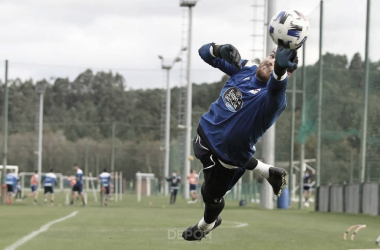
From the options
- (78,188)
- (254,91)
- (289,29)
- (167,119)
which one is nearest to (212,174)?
(254,91)

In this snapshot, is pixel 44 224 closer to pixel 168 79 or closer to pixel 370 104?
pixel 370 104

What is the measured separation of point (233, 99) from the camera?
8.45m

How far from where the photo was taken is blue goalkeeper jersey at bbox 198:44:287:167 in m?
8.30

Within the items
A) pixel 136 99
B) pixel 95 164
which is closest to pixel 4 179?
pixel 95 164

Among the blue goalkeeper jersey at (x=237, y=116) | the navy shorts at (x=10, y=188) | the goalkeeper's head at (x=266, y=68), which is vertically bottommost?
the navy shorts at (x=10, y=188)

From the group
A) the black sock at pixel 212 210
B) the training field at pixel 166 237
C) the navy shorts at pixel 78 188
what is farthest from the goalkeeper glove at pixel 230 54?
the navy shorts at pixel 78 188

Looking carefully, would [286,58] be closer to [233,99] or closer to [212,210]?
[233,99]

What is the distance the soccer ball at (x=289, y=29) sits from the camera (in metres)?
6.97

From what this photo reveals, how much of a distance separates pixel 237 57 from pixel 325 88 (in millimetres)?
18864

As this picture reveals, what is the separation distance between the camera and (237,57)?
8305mm

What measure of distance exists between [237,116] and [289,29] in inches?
65.8

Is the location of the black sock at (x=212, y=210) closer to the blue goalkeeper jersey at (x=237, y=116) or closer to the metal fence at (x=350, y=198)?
the blue goalkeeper jersey at (x=237, y=116)

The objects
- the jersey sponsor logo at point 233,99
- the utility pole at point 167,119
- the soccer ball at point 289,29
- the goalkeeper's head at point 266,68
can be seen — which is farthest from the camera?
the utility pole at point 167,119

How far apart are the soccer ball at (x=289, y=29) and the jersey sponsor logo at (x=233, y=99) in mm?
1433
